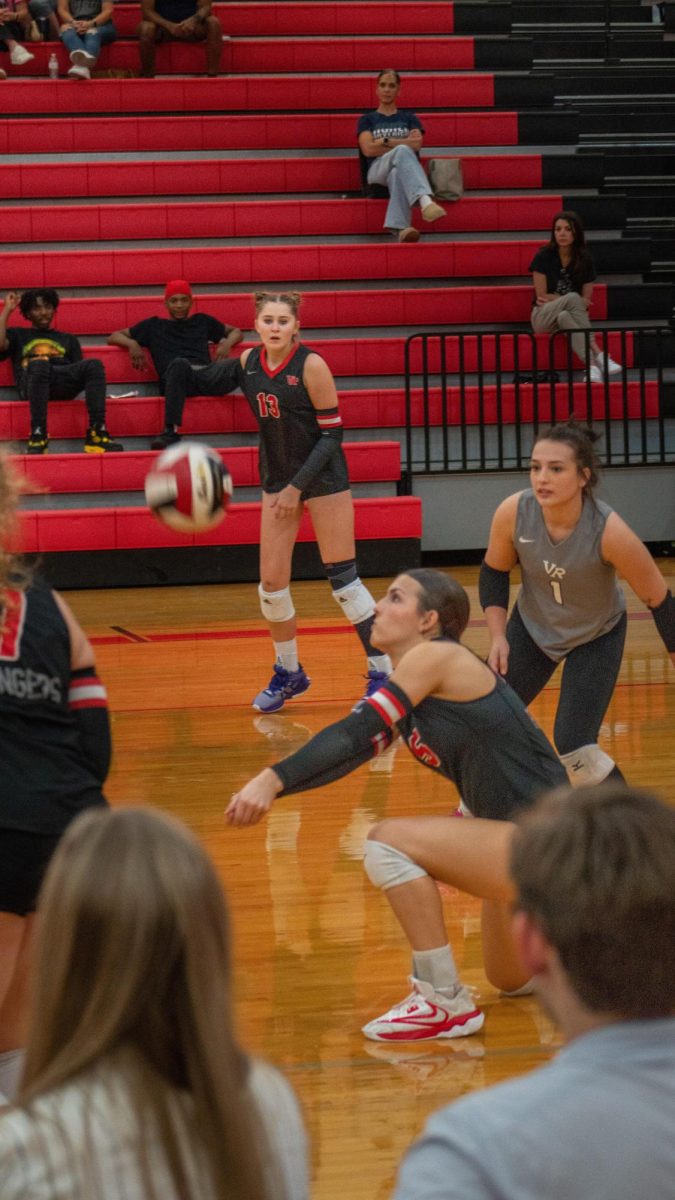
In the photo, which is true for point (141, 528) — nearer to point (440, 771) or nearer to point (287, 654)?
point (287, 654)

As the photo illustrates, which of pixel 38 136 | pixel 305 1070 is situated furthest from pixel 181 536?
pixel 305 1070

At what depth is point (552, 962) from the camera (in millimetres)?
1345

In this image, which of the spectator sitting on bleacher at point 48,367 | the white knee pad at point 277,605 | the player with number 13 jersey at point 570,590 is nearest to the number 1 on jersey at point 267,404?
the white knee pad at point 277,605

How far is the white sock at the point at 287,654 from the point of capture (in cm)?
663

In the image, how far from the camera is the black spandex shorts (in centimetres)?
237

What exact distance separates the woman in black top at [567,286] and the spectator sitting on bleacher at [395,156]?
42.1 inches

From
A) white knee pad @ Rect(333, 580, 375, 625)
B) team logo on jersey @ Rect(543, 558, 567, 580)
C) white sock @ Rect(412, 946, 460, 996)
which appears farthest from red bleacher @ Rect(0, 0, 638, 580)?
white sock @ Rect(412, 946, 460, 996)

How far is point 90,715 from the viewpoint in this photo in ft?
8.05

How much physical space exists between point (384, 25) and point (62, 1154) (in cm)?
1403

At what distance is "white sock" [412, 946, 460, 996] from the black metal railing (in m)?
7.39

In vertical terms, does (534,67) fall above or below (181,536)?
above

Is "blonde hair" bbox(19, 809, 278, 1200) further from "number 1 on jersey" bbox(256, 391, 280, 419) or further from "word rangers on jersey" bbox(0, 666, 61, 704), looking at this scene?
"number 1 on jersey" bbox(256, 391, 280, 419)

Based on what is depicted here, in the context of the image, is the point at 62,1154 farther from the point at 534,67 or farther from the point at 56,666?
the point at 534,67

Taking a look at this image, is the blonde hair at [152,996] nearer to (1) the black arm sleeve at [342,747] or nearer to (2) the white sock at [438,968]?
(1) the black arm sleeve at [342,747]
